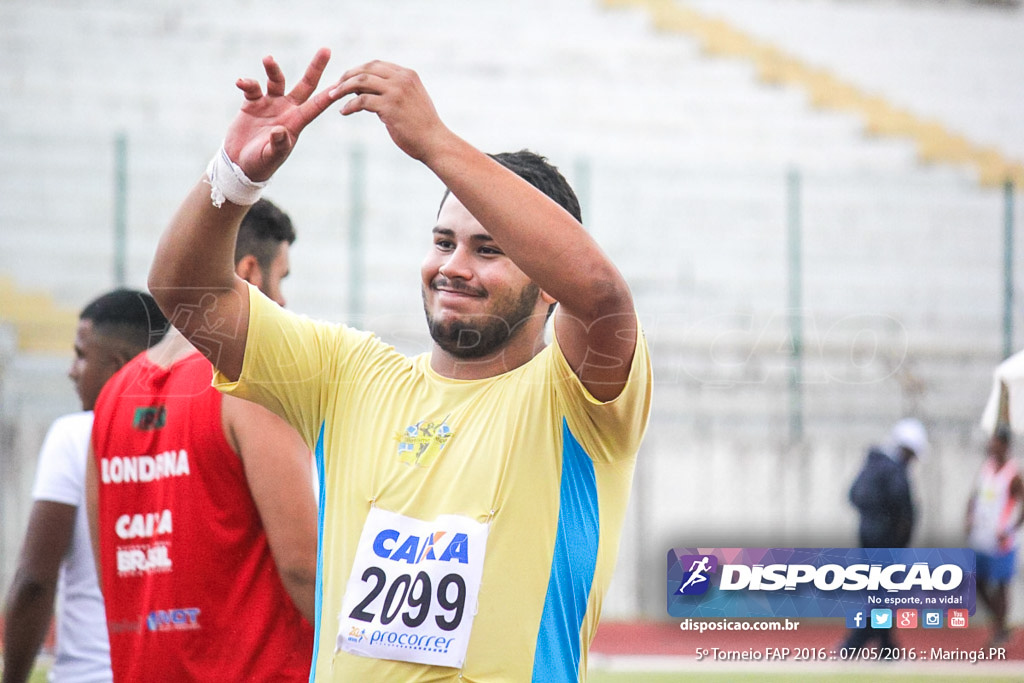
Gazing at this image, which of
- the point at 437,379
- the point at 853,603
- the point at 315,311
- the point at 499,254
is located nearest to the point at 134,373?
the point at 437,379

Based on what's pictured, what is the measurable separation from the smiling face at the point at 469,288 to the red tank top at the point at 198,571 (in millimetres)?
800

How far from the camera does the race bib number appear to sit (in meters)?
2.15

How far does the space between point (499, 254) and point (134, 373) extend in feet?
4.26

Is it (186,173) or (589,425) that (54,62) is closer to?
(186,173)

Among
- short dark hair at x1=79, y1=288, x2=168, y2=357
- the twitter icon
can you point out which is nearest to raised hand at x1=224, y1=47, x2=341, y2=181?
short dark hair at x1=79, y1=288, x2=168, y2=357

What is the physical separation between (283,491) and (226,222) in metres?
0.81

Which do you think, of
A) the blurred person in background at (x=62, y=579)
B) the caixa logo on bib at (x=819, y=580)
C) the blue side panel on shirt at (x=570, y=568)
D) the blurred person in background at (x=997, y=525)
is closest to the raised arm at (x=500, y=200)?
the blue side panel on shirt at (x=570, y=568)

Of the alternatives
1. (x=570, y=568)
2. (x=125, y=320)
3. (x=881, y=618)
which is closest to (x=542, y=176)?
(x=570, y=568)

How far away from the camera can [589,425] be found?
2.19 meters

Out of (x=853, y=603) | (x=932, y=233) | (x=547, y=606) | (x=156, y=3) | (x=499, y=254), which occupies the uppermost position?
(x=156, y=3)

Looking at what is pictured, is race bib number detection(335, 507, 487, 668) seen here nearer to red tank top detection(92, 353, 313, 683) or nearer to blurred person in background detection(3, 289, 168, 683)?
red tank top detection(92, 353, 313, 683)

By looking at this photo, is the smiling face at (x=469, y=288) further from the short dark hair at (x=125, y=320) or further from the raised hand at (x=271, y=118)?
the short dark hair at (x=125, y=320)

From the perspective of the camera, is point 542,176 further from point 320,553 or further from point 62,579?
point 62,579

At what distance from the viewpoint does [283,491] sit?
2719 mm
